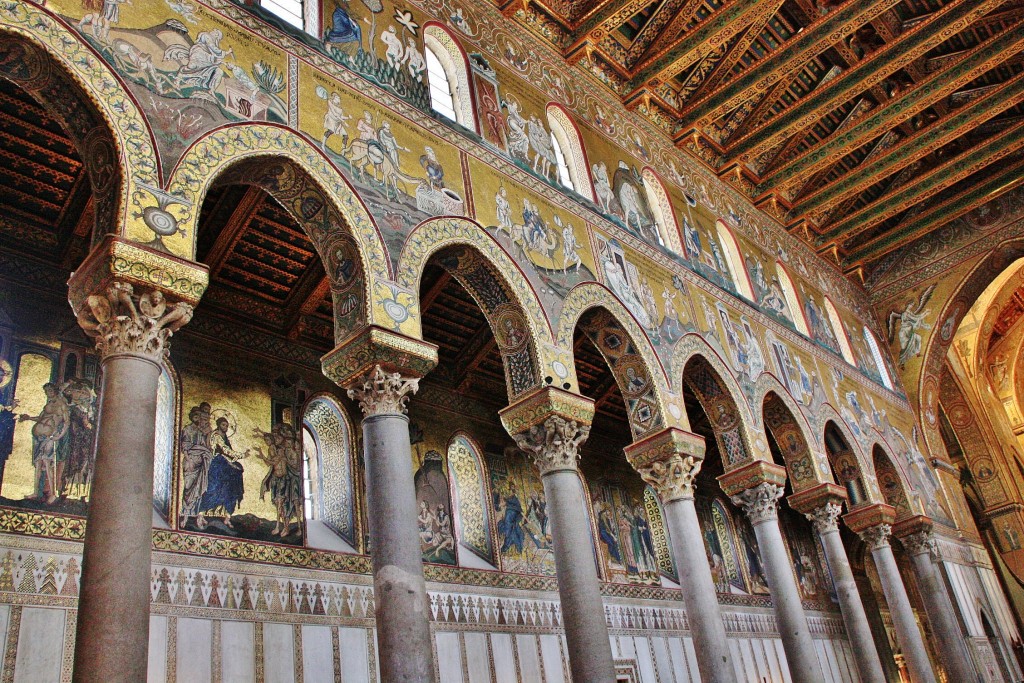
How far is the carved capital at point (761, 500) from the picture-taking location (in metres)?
12.9

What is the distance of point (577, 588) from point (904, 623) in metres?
10.2

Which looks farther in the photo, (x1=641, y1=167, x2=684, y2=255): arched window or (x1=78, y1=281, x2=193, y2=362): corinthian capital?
(x1=641, y1=167, x2=684, y2=255): arched window

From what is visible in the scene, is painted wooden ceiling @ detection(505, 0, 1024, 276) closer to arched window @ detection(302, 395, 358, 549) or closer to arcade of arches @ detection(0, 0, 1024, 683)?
arcade of arches @ detection(0, 0, 1024, 683)

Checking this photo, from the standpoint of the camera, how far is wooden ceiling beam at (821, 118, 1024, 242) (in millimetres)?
19031

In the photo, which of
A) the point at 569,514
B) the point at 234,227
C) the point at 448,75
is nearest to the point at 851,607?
the point at 569,514

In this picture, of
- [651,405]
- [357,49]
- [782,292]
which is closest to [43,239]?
[357,49]

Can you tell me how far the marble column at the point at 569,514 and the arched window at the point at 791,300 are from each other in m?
9.76

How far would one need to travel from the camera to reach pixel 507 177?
35.9 feet

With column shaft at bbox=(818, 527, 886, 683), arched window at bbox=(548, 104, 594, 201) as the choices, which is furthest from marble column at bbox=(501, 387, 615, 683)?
column shaft at bbox=(818, 527, 886, 683)

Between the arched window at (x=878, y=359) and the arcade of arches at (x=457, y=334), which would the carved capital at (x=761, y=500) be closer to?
the arcade of arches at (x=457, y=334)

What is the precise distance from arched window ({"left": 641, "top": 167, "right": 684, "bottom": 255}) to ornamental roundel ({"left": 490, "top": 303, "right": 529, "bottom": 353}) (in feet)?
16.8

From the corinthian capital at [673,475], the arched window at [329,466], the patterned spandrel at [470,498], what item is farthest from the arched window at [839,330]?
the arched window at [329,466]

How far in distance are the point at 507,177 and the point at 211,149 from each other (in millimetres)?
4478

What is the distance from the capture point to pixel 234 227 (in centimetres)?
1068
